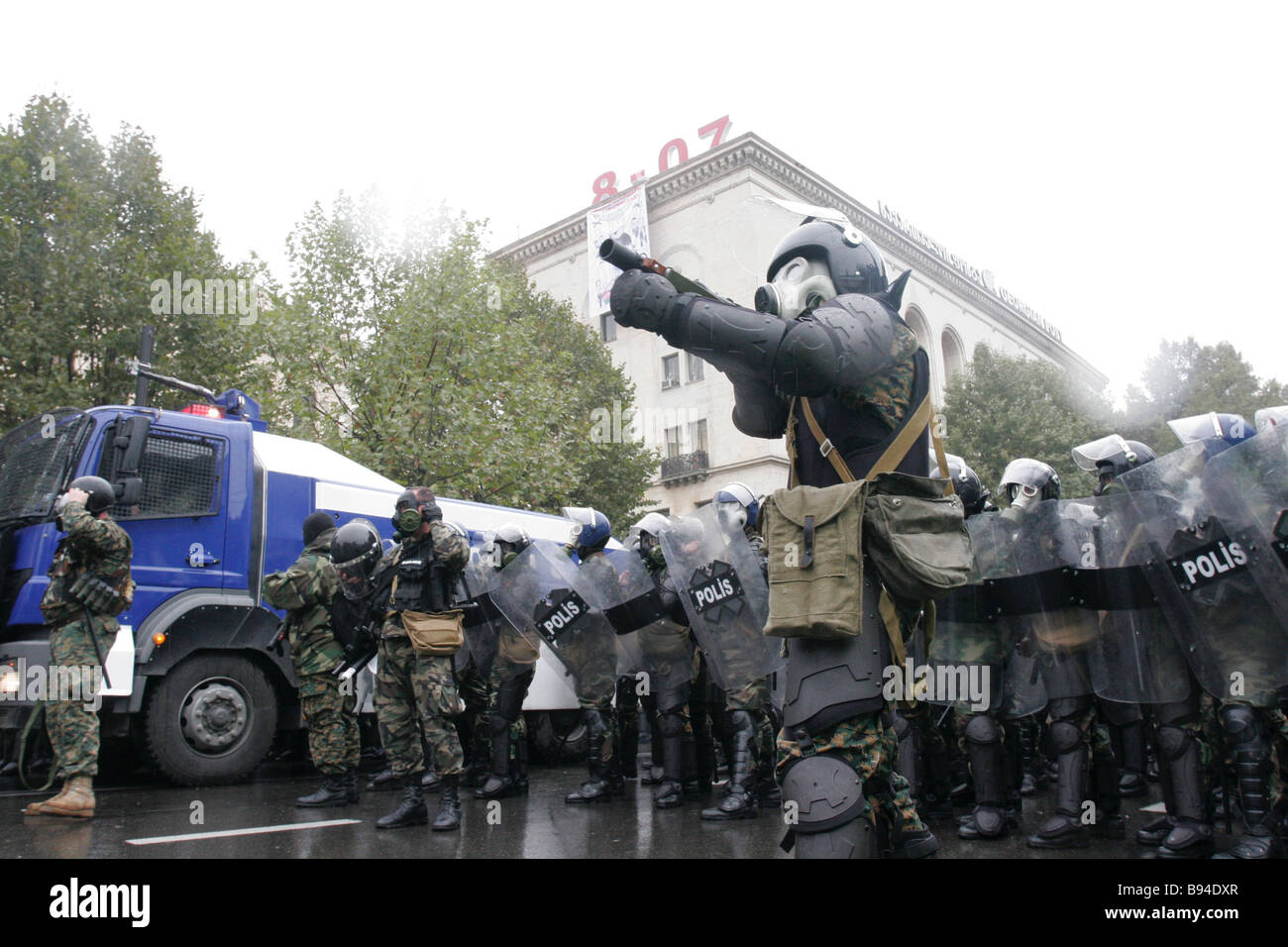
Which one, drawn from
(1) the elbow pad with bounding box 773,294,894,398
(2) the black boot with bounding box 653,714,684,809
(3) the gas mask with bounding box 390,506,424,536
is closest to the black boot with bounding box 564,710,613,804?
(2) the black boot with bounding box 653,714,684,809

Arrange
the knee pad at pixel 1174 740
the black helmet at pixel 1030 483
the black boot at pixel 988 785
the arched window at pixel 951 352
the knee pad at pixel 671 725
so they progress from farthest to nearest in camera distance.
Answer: the arched window at pixel 951 352 → the knee pad at pixel 671 725 → the black helmet at pixel 1030 483 → the black boot at pixel 988 785 → the knee pad at pixel 1174 740

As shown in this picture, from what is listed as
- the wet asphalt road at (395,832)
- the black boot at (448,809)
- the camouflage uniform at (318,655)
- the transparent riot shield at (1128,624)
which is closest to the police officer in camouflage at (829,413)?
the wet asphalt road at (395,832)

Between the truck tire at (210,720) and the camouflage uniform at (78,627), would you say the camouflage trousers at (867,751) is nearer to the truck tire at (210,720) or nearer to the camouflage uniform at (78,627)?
the camouflage uniform at (78,627)

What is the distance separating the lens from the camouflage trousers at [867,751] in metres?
2.58

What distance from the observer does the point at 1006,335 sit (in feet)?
149

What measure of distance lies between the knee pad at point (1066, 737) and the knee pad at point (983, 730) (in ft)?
0.99

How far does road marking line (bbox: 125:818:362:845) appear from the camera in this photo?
15.0 feet

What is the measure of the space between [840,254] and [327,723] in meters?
4.88

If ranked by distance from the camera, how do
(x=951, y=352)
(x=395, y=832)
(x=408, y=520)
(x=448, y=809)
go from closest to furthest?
(x=395, y=832)
(x=448, y=809)
(x=408, y=520)
(x=951, y=352)

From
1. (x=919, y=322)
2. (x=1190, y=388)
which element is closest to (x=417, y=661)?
(x=919, y=322)

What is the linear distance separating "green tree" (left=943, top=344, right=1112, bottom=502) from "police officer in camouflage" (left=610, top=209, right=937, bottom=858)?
971 inches

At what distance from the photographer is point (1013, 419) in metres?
27.3

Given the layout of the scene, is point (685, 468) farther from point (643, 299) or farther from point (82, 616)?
point (643, 299)
